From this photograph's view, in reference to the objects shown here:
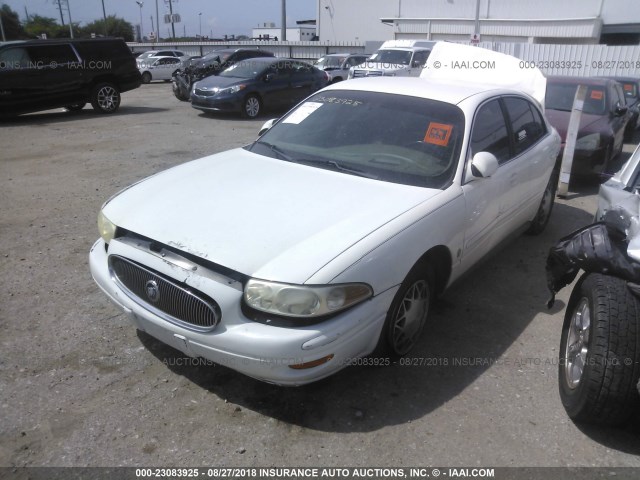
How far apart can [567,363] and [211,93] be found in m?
11.8

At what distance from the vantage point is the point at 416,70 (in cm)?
1798

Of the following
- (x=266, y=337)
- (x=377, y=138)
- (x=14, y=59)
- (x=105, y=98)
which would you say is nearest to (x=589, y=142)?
(x=377, y=138)

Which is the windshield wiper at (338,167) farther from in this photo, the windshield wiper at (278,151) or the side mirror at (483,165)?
the side mirror at (483,165)

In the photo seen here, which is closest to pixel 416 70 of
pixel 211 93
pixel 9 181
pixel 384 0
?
pixel 211 93

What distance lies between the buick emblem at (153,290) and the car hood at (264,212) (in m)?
0.24

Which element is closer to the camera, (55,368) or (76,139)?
(55,368)

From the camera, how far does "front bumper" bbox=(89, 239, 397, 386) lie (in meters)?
2.45

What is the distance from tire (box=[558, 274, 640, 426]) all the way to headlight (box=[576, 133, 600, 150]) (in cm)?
539

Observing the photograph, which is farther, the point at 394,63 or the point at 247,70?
the point at 394,63

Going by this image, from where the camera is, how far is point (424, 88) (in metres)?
4.01

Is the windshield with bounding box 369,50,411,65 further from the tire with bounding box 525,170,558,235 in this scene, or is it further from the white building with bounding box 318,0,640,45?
the white building with bounding box 318,0,640,45

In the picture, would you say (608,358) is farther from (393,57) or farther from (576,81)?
(393,57)

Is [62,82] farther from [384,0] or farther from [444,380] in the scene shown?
[384,0]

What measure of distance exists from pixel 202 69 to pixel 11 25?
177ft
